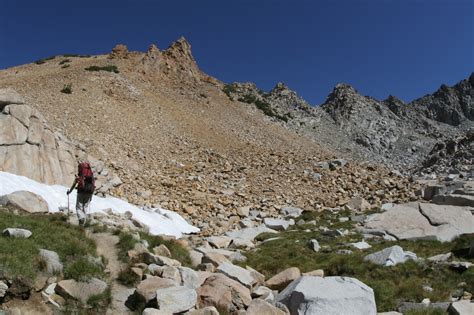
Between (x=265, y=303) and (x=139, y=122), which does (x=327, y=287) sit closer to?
(x=265, y=303)

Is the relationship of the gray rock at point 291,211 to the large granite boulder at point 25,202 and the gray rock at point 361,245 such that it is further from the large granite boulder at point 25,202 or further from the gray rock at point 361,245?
the large granite boulder at point 25,202

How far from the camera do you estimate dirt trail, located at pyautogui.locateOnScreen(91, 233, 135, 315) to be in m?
8.42

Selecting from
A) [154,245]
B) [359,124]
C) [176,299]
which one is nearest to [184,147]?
[154,245]

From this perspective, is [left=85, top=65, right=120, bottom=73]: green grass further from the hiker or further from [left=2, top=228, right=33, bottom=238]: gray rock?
[left=2, top=228, right=33, bottom=238]: gray rock

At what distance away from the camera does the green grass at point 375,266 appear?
10.9 m

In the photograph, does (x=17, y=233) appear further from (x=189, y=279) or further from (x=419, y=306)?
(x=419, y=306)

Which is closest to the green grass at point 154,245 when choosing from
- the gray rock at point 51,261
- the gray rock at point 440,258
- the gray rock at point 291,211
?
the gray rock at point 51,261

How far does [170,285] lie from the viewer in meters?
8.68

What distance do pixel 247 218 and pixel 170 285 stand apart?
15341 millimetres

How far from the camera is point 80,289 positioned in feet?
27.8

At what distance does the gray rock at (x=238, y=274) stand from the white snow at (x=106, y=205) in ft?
28.7

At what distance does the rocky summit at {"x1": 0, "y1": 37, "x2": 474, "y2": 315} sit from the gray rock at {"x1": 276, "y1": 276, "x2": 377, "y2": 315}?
41 millimetres

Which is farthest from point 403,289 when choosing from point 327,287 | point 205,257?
point 205,257

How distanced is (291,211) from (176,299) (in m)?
18.1
